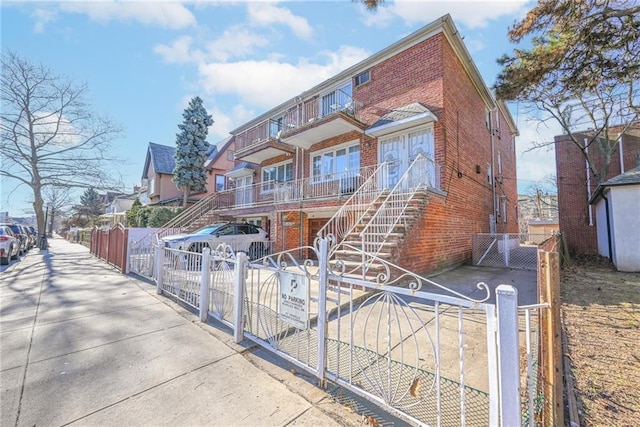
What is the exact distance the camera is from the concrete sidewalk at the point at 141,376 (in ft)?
7.68

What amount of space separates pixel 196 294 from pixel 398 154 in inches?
337

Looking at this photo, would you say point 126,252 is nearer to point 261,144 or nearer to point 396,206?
point 261,144

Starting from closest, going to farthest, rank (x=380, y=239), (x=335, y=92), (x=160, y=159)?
(x=380, y=239) < (x=335, y=92) < (x=160, y=159)

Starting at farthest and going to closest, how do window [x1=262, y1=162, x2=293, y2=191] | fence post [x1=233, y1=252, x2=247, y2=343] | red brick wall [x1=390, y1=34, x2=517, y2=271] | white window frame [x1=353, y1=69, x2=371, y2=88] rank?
window [x1=262, y1=162, x2=293, y2=191] < white window frame [x1=353, y1=69, x2=371, y2=88] < red brick wall [x1=390, y1=34, x2=517, y2=271] < fence post [x1=233, y1=252, x2=247, y2=343]

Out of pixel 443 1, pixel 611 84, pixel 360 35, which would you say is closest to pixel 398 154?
pixel 360 35

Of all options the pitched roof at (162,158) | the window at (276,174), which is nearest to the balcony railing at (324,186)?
the window at (276,174)

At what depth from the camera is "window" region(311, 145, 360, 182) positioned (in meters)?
12.0

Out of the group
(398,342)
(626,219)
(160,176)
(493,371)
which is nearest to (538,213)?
(626,219)

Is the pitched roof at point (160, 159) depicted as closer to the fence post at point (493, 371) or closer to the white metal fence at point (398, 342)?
the white metal fence at point (398, 342)

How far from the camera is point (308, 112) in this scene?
13.2 m

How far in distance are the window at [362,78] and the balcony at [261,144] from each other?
14.2 feet

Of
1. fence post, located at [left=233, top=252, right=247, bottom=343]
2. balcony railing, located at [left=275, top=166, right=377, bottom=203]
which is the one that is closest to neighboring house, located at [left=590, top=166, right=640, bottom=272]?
balcony railing, located at [left=275, top=166, right=377, bottom=203]

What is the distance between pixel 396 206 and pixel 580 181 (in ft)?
45.6

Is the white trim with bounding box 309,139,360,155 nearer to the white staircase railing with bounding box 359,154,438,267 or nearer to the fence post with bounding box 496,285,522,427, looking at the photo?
the white staircase railing with bounding box 359,154,438,267
